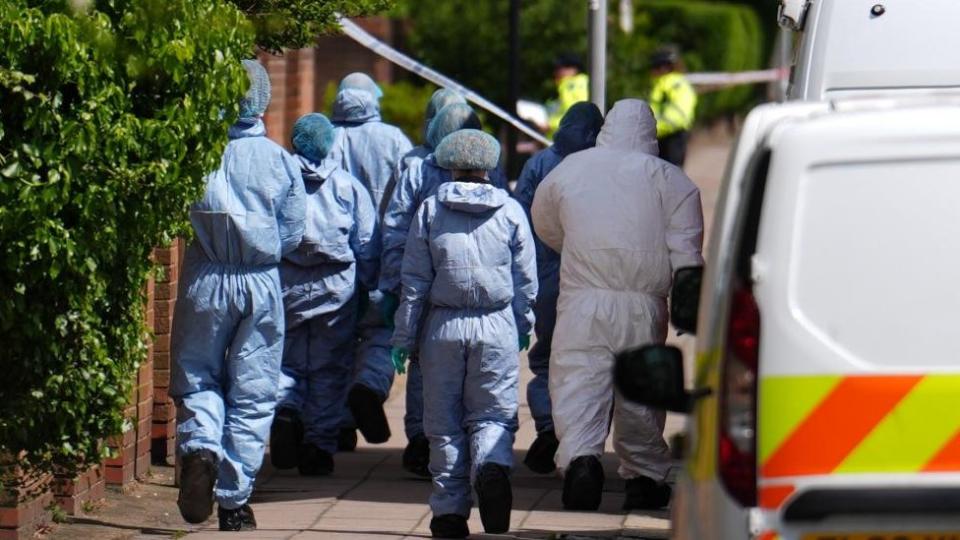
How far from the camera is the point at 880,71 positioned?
7238mm

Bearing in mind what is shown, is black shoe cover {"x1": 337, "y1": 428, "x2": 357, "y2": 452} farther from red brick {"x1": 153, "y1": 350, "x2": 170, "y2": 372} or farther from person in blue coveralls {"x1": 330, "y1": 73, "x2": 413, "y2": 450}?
red brick {"x1": 153, "y1": 350, "x2": 170, "y2": 372}

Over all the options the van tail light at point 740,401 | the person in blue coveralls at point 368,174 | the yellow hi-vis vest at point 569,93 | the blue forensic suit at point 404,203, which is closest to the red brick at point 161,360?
the person in blue coveralls at point 368,174

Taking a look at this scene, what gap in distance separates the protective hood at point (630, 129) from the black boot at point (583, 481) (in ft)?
4.26

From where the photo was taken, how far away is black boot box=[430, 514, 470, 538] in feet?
26.5

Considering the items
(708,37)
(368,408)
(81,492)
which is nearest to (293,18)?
(81,492)

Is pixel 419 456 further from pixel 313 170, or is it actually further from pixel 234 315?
pixel 234 315

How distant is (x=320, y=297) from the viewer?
382 inches

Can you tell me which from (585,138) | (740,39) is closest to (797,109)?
(585,138)

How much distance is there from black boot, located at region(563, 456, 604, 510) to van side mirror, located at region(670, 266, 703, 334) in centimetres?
278

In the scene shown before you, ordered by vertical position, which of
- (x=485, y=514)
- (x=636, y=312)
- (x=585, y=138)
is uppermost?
(x=585, y=138)

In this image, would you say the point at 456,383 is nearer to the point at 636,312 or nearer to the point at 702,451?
the point at 636,312

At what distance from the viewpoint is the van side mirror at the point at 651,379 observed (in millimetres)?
4812

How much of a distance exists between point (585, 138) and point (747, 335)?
18.0ft

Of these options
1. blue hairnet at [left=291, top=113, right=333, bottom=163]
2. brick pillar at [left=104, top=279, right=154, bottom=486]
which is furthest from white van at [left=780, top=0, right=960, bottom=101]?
brick pillar at [left=104, top=279, right=154, bottom=486]
